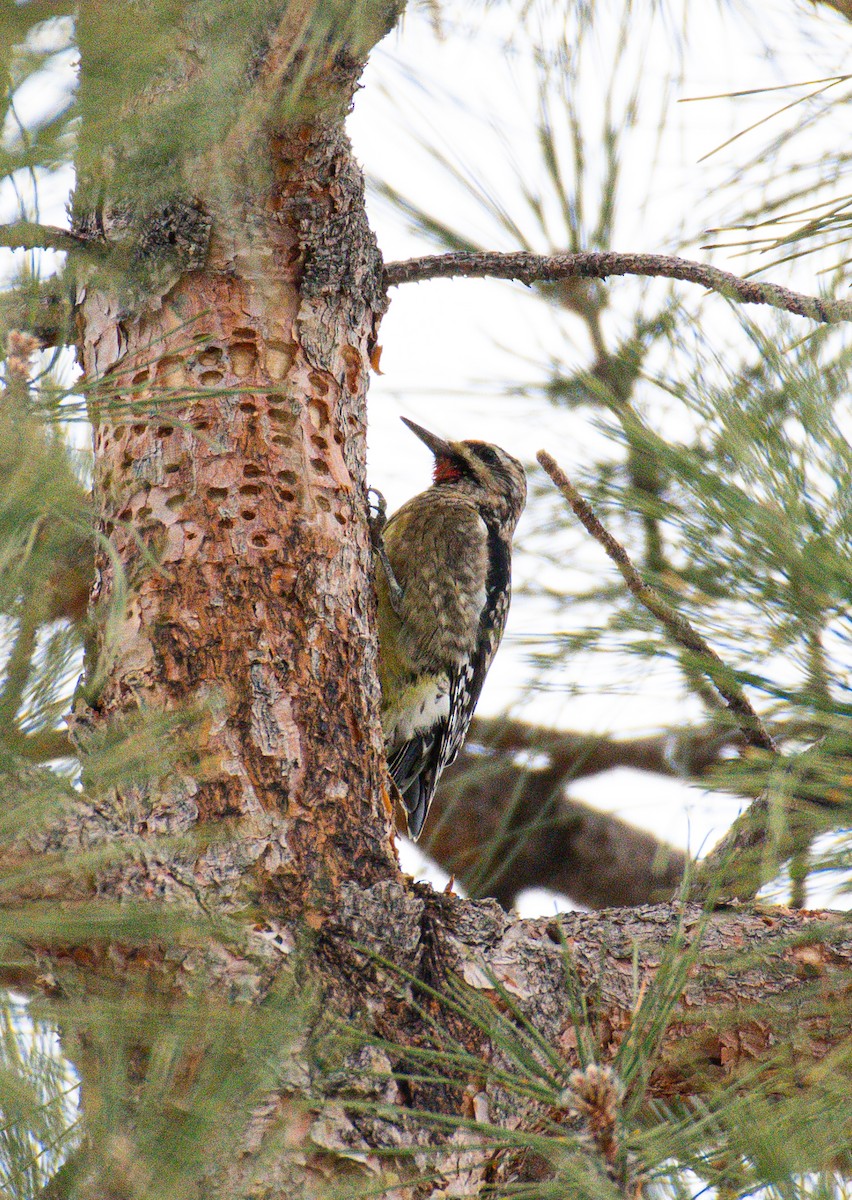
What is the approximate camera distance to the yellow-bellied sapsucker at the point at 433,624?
3455 millimetres

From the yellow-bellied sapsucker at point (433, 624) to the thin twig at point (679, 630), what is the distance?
5.07ft

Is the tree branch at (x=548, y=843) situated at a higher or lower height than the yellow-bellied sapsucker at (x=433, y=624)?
lower

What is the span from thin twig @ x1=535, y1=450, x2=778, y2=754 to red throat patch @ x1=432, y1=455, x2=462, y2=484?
193 cm

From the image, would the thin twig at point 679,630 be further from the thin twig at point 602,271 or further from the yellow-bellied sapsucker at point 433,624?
the yellow-bellied sapsucker at point 433,624

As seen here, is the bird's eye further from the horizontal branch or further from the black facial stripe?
the horizontal branch

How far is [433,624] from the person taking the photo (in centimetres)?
352

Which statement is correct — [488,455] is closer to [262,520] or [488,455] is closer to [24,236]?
[262,520]

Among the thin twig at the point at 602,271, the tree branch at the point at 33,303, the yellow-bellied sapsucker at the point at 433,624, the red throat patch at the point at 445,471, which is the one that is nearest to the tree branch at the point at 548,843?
the yellow-bellied sapsucker at the point at 433,624

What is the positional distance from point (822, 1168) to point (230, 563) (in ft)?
3.61

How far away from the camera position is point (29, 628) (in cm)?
105

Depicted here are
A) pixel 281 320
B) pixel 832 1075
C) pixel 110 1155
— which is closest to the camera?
pixel 110 1155

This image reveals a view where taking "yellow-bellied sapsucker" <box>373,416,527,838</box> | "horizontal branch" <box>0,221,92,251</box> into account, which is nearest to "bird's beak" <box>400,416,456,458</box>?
"yellow-bellied sapsucker" <box>373,416,527,838</box>

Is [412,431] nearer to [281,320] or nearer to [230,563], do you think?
[281,320]

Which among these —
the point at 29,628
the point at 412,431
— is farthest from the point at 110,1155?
the point at 412,431
